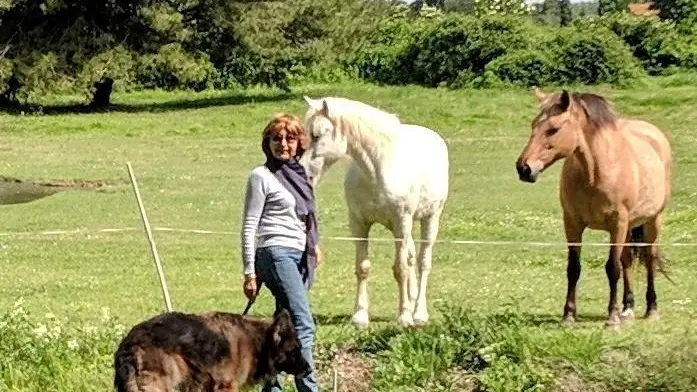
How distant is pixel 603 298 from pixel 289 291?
5.63m

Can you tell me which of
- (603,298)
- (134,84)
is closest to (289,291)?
(603,298)

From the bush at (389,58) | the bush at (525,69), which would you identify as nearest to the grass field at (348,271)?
the bush at (525,69)

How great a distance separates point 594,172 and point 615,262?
0.81 m

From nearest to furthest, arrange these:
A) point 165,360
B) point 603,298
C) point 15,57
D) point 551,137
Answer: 1. point 165,360
2. point 551,137
3. point 603,298
4. point 15,57

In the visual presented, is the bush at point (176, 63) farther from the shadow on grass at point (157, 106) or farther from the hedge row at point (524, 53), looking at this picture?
the hedge row at point (524, 53)

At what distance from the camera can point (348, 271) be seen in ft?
50.2

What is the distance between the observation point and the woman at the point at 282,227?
319 inches

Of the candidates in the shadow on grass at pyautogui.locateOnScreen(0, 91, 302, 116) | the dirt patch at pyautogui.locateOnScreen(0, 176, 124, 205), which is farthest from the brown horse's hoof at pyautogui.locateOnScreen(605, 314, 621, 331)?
the shadow on grass at pyautogui.locateOnScreen(0, 91, 302, 116)

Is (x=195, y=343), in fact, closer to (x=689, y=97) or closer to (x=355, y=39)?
(x=689, y=97)

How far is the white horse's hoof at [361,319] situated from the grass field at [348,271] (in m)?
0.13

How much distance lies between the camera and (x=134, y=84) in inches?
1992

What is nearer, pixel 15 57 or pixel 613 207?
pixel 613 207

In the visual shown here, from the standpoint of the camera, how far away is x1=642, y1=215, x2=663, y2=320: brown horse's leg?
37.5ft

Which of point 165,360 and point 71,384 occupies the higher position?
point 165,360
